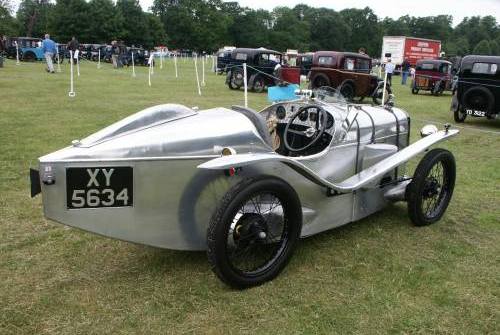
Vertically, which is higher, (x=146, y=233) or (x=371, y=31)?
(x=371, y=31)

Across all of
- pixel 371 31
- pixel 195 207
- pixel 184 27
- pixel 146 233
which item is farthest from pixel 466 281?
pixel 371 31

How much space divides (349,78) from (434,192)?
1272 centimetres

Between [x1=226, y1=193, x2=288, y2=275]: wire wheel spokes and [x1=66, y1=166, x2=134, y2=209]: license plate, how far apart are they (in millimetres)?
729

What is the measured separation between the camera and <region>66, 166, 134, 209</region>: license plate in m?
2.62

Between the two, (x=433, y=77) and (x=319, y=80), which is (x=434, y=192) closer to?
(x=319, y=80)

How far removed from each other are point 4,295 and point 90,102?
996cm

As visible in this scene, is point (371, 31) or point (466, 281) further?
point (371, 31)

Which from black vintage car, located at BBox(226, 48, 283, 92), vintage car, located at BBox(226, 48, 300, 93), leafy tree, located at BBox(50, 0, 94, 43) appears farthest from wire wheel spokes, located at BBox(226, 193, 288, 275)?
leafy tree, located at BBox(50, 0, 94, 43)

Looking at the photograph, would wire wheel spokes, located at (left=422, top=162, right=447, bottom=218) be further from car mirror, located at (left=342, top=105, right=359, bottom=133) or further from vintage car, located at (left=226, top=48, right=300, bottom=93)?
vintage car, located at (left=226, top=48, right=300, bottom=93)

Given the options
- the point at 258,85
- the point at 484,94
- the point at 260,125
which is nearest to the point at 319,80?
the point at 258,85

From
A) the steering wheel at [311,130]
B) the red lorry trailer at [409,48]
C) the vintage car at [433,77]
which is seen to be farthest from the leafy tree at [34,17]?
the steering wheel at [311,130]

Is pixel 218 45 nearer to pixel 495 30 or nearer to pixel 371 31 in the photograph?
pixel 371 31

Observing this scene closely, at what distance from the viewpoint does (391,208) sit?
4887 millimetres

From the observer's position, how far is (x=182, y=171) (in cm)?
288
